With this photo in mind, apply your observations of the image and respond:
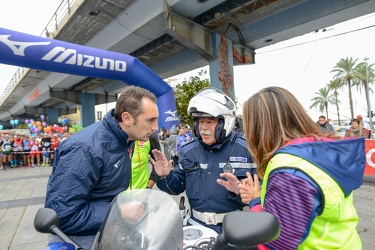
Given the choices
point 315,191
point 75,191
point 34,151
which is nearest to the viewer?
point 315,191

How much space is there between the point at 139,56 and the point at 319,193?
48.6 feet

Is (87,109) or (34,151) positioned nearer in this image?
(34,151)

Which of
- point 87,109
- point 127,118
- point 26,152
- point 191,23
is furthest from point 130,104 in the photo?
point 87,109

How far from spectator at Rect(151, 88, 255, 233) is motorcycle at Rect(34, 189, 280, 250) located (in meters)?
0.46

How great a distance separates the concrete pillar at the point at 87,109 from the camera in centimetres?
2372

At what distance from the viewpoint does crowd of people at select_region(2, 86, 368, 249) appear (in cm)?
91

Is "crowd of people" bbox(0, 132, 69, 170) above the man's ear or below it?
below

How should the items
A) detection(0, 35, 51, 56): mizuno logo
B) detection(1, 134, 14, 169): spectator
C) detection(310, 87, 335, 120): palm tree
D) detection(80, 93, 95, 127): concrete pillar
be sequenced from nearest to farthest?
1. detection(0, 35, 51, 56): mizuno logo
2. detection(1, 134, 14, 169): spectator
3. detection(80, 93, 95, 127): concrete pillar
4. detection(310, 87, 335, 120): palm tree

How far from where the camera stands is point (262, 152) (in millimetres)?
1196

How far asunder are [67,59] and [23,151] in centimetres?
794

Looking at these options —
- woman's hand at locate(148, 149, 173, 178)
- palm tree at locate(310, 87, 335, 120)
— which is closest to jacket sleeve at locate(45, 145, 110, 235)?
woman's hand at locate(148, 149, 173, 178)

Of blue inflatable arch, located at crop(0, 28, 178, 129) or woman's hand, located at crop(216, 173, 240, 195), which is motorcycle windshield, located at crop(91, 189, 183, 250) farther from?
blue inflatable arch, located at crop(0, 28, 178, 129)

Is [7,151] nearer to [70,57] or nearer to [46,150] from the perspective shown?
[46,150]

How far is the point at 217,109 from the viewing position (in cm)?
197
